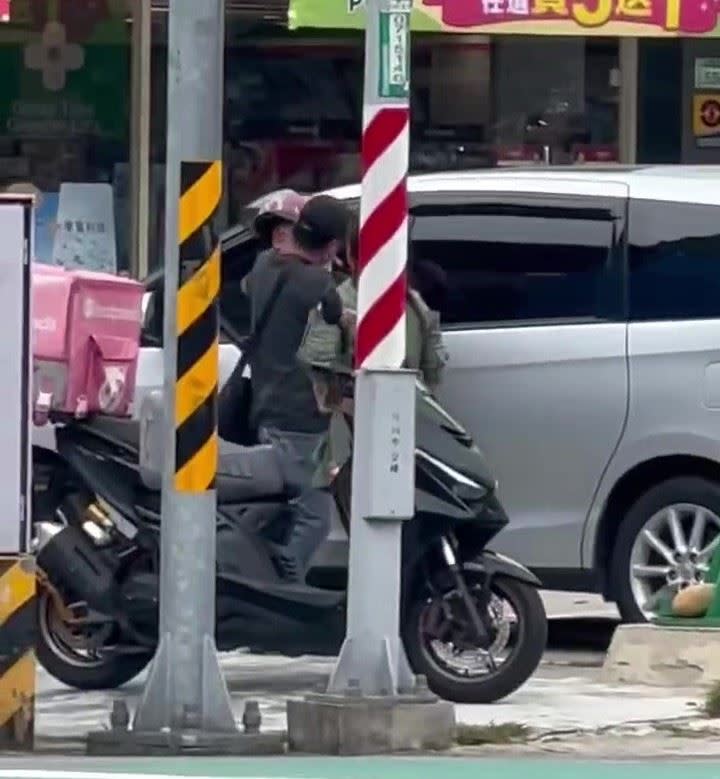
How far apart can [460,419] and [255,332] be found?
1.16 metres

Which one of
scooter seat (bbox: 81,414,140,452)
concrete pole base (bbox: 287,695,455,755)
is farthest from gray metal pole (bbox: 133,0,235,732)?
scooter seat (bbox: 81,414,140,452)

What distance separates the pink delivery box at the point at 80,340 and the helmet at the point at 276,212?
3.61ft

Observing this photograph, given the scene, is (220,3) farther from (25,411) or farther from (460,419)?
(460,419)

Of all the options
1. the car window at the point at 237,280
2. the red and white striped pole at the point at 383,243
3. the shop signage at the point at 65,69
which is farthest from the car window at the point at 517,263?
the shop signage at the point at 65,69

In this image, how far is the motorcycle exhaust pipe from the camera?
36.9 ft

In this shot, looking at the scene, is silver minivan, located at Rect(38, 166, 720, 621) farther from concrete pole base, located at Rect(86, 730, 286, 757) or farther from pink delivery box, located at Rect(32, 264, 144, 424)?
concrete pole base, located at Rect(86, 730, 286, 757)

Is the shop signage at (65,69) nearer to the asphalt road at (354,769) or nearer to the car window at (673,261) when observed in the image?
the car window at (673,261)

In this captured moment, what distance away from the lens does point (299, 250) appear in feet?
39.7

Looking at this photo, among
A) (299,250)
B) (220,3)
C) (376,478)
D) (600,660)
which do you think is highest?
(220,3)

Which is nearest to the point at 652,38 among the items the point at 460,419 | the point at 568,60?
the point at 568,60

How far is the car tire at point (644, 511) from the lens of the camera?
1266 centimetres

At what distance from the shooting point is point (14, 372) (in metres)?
10.1

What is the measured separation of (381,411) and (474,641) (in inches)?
63.8

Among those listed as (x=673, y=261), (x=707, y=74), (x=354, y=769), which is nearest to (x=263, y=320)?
(x=673, y=261)
